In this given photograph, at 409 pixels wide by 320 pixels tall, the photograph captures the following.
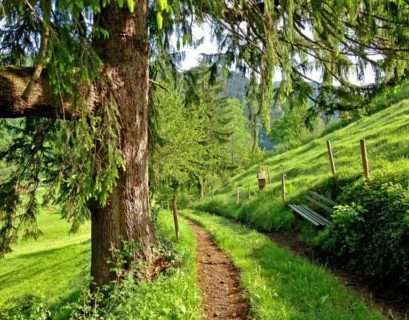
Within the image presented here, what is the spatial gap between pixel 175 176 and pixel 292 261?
15.0 metres

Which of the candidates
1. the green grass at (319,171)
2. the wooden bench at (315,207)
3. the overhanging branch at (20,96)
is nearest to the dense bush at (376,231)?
the wooden bench at (315,207)

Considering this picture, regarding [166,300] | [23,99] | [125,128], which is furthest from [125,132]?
[166,300]

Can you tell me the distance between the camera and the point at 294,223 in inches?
540

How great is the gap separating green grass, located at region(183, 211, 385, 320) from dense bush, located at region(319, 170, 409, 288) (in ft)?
2.81

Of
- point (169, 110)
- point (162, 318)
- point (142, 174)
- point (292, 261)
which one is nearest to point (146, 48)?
point (142, 174)

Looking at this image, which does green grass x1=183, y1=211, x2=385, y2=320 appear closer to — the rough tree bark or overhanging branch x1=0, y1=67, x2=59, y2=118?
the rough tree bark

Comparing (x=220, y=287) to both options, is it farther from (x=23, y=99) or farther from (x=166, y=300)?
(x=23, y=99)

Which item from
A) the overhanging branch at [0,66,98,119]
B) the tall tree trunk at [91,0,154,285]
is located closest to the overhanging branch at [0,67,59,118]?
the overhanging branch at [0,66,98,119]

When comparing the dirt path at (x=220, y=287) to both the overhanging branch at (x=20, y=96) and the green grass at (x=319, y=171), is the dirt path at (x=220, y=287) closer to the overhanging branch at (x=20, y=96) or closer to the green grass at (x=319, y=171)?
the overhanging branch at (x=20, y=96)

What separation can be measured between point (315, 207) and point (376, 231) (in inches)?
191

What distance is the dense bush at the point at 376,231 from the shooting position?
724 cm

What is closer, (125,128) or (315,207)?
(125,128)

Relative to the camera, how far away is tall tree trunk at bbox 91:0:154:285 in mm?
6422

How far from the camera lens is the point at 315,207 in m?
13.0
